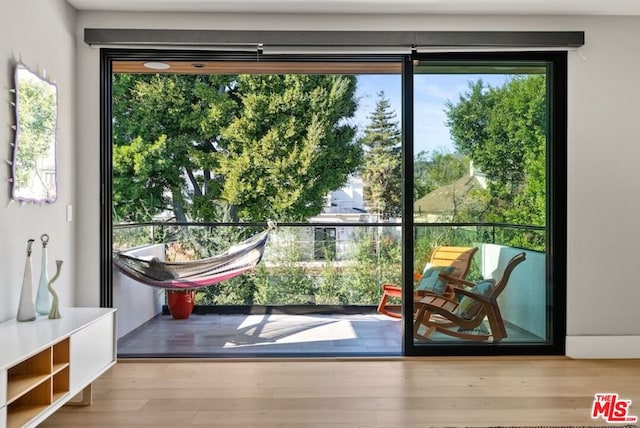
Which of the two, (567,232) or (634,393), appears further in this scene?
(567,232)

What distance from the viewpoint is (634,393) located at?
2.75m

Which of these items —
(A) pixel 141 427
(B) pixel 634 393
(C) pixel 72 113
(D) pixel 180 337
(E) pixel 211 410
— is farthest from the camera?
(D) pixel 180 337

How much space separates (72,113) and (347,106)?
13.1 ft

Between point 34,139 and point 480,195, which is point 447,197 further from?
point 34,139

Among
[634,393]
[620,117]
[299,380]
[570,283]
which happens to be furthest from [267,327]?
[620,117]

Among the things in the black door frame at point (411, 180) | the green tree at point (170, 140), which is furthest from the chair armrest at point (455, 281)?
the green tree at point (170, 140)

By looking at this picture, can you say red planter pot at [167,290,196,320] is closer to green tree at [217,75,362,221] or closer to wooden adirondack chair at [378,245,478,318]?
green tree at [217,75,362,221]

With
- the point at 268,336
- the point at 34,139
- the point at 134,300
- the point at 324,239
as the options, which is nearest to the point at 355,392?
the point at 268,336

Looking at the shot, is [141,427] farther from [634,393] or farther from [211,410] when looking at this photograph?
[634,393]

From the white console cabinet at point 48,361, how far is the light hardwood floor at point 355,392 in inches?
9.7

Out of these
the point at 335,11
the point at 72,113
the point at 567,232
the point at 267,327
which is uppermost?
the point at 335,11

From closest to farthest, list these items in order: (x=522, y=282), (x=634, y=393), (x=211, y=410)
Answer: (x=211, y=410) < (x=634, y=393) < (x=522, y=282)

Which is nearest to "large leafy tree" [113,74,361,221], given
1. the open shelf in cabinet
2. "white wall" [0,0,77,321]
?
"white wall" [0,0,77,321]

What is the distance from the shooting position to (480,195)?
11.3ft
